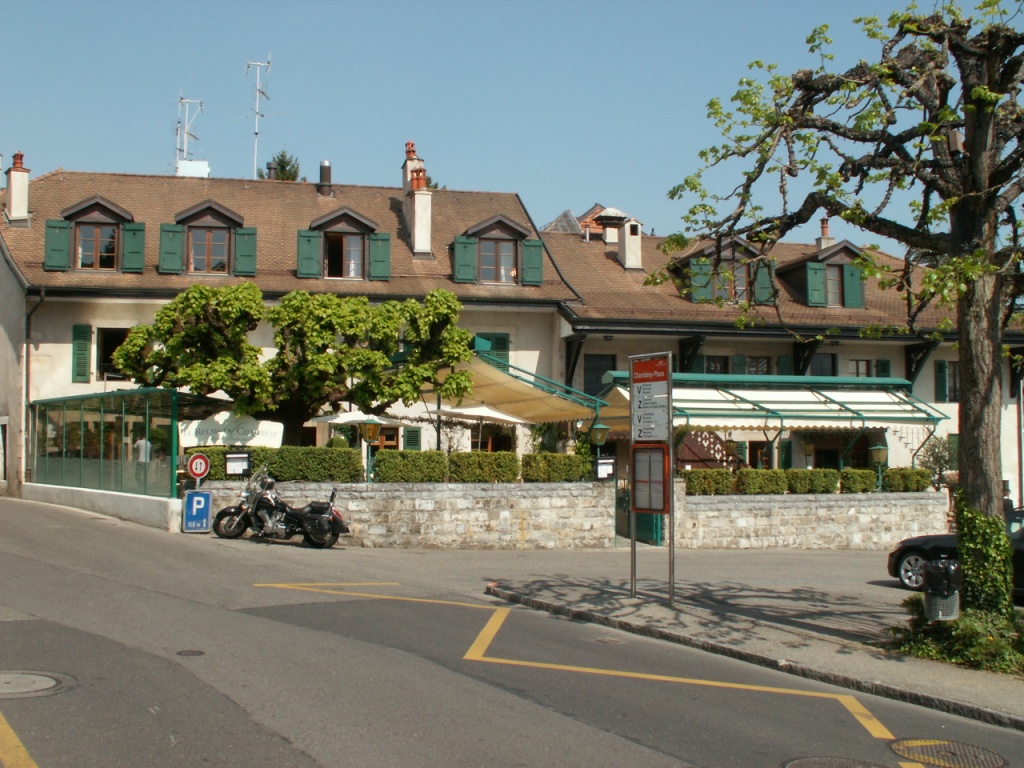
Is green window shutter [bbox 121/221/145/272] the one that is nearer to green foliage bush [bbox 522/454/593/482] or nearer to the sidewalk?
green foliage bush [bbox 522/454/593/482]

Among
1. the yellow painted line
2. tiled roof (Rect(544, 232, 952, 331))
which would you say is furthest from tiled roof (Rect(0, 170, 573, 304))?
the yellow painted line

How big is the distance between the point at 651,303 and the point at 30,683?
958 inches

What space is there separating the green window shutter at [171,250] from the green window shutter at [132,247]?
509mm

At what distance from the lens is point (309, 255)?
92.4 feet

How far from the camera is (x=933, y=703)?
805 cm

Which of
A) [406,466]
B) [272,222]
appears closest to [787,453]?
[406,466]

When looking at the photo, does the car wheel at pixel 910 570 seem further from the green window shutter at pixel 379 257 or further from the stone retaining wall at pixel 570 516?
the green window shutter at pixel 379 257

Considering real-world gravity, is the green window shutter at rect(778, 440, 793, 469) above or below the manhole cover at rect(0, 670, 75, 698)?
above

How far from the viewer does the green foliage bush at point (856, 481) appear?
25.0m

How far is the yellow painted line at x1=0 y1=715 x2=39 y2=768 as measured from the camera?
5.74 metres

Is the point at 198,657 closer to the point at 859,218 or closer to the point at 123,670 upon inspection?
the point at 123,670

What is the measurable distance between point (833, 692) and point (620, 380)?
17804mm

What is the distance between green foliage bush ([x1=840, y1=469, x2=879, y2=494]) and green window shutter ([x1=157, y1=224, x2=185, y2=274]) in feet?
57.9

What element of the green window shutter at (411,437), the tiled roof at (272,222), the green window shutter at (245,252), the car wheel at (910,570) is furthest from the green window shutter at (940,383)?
the green window shutter at (245,252)
